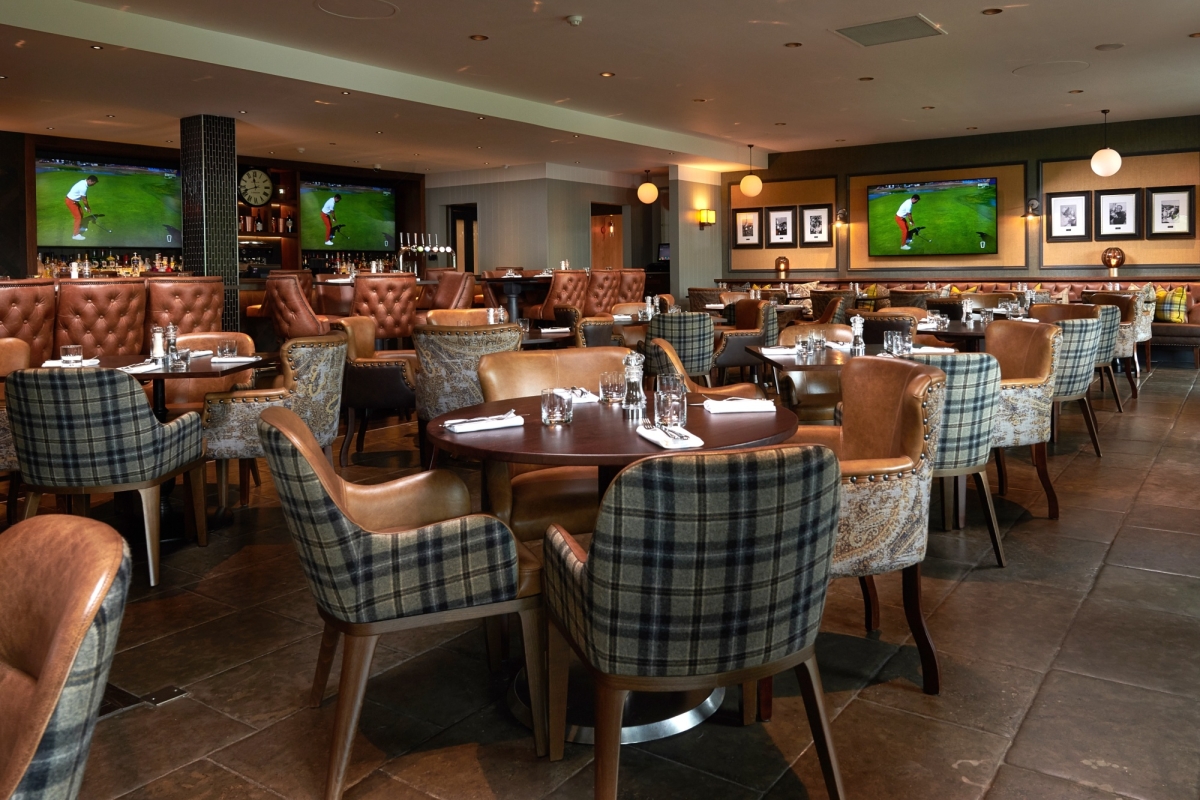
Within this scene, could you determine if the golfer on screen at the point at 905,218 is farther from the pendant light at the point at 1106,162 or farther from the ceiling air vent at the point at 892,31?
the ceiling air vent at the point at 892,31

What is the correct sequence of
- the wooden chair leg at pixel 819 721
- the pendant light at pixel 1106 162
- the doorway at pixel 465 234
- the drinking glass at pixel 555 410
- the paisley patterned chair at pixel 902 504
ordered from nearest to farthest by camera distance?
1. the wooden chair leg at pixel 819 721
2. the paisley patterned chair at pixel 902 504
3. the drinking glass at pixel 555 410
4. the pendant light at pixel 1106 162
5. the doorway at pixel 465 234

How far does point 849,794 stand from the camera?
204cm

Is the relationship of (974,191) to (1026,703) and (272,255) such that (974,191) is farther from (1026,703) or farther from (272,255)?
(1026,703)

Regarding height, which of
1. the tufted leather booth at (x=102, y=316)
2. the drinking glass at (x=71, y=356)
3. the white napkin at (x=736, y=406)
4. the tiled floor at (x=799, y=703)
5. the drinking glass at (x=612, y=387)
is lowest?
the tiled floor at (x=799, y=703)

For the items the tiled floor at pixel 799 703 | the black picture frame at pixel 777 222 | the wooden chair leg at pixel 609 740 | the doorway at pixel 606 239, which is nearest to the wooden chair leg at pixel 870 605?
the tiled floor at pixel 799 703

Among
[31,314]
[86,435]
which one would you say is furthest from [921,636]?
[31,314]

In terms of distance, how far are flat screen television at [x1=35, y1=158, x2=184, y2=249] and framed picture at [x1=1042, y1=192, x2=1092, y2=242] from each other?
11.6 meters

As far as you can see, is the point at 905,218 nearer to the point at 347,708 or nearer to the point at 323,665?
the point at 323,665

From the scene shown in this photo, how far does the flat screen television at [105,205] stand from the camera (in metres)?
12.0

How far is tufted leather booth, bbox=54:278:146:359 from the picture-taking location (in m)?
6.02

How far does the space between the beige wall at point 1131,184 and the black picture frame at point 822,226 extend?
3095mm

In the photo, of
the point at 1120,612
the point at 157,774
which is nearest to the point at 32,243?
the point at 157,774

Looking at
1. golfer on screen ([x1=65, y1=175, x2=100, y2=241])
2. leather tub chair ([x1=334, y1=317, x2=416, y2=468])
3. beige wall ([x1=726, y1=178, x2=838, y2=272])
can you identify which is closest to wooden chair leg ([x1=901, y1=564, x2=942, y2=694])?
leather tub chair ([x1=334, y1=317, x2=416, y2=468])

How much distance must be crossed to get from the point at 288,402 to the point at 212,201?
224 inches
